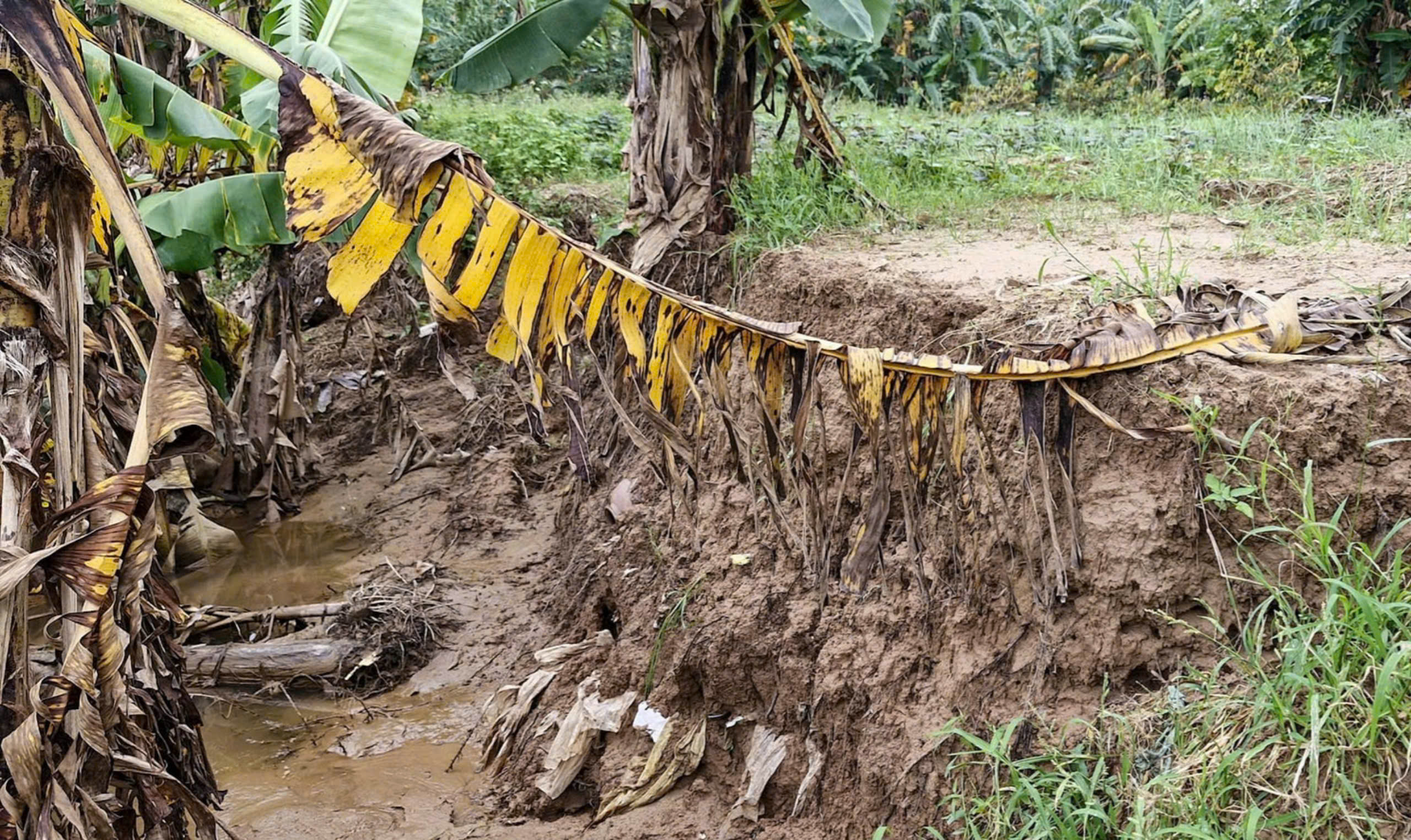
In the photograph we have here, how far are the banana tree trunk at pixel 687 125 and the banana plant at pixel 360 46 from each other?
149 cm

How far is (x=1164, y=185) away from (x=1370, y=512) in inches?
122

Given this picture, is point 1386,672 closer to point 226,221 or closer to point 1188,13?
point 226,221

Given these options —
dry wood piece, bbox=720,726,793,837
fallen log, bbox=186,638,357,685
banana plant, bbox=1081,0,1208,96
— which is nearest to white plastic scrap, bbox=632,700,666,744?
dry wood piece, bbox=720,726,793,837

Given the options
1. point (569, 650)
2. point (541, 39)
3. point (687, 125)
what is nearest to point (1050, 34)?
point (687, 125)

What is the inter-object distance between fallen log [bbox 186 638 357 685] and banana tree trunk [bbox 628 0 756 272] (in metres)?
2.32

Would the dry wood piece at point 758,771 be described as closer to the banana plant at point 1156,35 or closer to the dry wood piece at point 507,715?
the dry wood piece at point 507,715

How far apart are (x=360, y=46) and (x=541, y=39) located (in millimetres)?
1450

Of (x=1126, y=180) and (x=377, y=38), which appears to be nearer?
(x=377, y=38)

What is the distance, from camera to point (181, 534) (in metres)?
5.91

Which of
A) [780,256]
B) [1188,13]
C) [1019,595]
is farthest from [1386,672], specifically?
[1188,13]

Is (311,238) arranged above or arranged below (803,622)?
above

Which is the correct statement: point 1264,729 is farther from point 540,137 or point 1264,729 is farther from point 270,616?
point 540,137

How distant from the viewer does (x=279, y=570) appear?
598cm

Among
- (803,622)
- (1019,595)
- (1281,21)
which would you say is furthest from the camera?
(1281,21)
